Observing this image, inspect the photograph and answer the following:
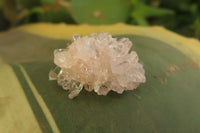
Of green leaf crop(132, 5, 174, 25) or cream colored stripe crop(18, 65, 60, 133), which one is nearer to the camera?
cream colored stripe crop(18, 65, 60, 133)

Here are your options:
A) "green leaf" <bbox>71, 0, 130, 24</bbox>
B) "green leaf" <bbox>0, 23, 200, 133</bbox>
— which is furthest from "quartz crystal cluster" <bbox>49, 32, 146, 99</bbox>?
"green leaf" <bbox>71, 0, 130, 24</bbox>

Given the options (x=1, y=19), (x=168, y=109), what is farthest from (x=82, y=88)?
(x=1, y=19)

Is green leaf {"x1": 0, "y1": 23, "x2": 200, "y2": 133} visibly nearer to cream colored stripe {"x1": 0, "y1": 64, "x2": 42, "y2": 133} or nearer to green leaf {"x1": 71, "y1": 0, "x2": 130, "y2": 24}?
cream colored stripe {"x1": 0, "y1": 64, "x2": 42, "y2": 133}

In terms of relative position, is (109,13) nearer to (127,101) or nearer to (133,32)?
(133,32)

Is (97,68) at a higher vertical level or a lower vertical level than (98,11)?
higher

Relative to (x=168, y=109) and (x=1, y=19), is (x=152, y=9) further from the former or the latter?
(x=1, y=19)

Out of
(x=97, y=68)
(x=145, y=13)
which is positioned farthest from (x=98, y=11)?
(x=97, y=68)

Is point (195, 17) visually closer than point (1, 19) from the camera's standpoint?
Yes

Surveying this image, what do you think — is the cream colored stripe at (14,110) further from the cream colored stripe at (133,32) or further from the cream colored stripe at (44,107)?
the cream colored stripe at (133,32)
